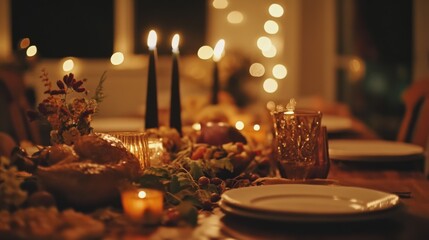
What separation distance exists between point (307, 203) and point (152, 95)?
0.63 metres

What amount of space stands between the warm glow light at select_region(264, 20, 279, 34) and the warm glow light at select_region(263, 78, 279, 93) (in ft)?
1.38

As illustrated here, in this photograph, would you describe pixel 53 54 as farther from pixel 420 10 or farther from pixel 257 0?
pixel 420 10

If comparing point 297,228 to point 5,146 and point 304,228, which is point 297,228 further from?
point 5,146

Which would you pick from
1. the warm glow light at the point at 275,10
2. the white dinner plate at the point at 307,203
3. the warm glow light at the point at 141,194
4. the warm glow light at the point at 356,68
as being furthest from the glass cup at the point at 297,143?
the warm glow light at the point at 275,10

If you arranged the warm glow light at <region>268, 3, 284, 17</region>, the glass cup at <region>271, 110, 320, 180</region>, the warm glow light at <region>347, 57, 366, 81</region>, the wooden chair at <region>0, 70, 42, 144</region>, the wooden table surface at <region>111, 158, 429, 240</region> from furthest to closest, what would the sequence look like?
the warm glow light at <region>268, 3, 284, 17</region>, the warm glow light at <region>347, 57, 366, 81</region>, the wooden chair at <region>0, 70, 42, 144</region>, the glass cup at <region>271, 110, 320, 180</region>, the wooden table surface at <region>111, 158, 429, 240</region>

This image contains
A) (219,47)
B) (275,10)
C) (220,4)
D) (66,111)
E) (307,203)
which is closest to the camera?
(307,203)

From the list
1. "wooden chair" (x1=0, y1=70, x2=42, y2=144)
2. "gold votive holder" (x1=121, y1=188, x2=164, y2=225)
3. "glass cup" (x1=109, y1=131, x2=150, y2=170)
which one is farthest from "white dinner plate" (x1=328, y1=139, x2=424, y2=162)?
"wooden chair" (x1=0, y1=70, x2=42, y2=144)

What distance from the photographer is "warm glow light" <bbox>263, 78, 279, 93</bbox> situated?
5.54 meters

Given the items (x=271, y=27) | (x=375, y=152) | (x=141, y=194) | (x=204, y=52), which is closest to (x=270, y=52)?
(x=271, y=27)

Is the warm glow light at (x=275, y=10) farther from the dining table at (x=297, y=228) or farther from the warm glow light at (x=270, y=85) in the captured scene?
the dining table at (x=297, y=228)

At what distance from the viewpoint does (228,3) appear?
222 inches

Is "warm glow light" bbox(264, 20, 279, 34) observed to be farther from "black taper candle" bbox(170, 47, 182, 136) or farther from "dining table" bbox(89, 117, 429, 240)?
"dining table" bbox(89, 117, 429, 240)

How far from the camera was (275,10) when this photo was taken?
553cm

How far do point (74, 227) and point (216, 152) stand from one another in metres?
0.54
